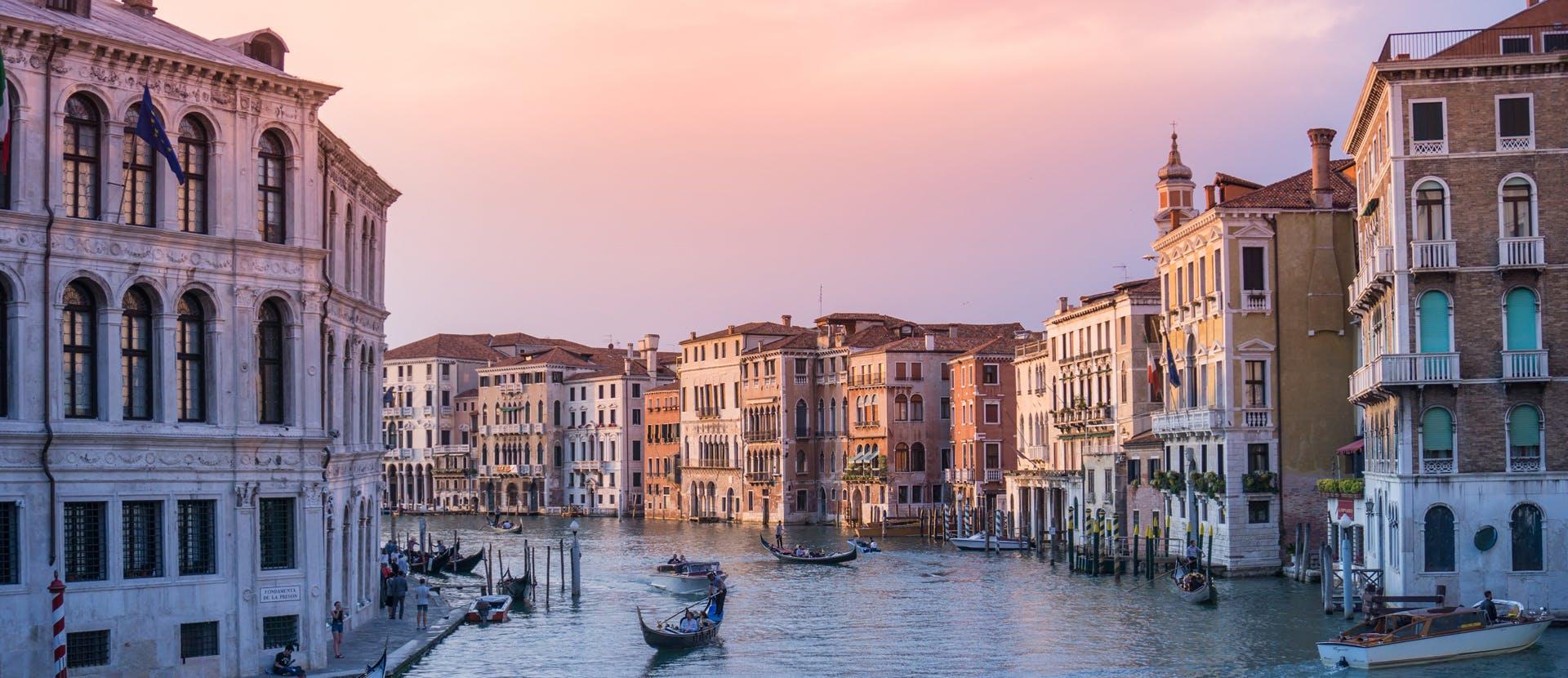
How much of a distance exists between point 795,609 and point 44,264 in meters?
21.7

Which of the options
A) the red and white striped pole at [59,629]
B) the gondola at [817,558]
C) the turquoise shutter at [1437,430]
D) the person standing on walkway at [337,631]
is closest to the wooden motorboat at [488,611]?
the person standing on walkway at [337,631]

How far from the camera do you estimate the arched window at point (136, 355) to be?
66.7 feet

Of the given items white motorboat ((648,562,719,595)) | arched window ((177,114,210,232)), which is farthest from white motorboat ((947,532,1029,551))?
arched window ((177,114,210,232))

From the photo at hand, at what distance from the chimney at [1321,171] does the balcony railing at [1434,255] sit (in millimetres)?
11165

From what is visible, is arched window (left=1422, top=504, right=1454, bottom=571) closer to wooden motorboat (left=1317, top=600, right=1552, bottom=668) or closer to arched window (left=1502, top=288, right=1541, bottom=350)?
wooden motorboat (left=1317, top=600, right=1552, bottom=668)

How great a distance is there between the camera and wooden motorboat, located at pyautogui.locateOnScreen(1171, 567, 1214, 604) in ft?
116

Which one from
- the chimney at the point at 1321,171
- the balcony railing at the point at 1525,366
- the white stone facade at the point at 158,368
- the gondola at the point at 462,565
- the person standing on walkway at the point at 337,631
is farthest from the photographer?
the gondola at the point at 462,565

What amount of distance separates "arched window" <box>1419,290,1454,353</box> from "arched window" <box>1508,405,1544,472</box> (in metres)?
1.45

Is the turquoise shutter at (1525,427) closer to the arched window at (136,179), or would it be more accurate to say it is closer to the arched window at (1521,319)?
the arched window at (1521,319)

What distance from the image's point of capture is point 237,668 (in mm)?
20875

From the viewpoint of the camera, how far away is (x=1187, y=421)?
42.5 m

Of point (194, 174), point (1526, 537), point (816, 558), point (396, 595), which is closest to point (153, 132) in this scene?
point (194, 174)

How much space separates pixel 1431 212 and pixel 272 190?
56.7 ft

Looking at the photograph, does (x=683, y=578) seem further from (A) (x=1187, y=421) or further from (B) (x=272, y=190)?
(B) (x=272, y=190)
